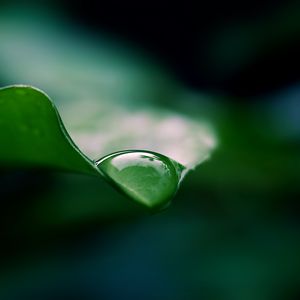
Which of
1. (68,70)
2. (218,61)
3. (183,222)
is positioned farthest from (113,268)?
(218,61)

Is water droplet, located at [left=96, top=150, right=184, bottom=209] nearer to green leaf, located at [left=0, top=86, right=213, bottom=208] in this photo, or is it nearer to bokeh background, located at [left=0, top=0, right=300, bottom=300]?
green leaf, located at [left=0, top=86, right=213, bottom=208]

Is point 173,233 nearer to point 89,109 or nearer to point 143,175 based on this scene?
point 89,109

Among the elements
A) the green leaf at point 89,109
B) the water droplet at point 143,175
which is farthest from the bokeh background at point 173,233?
the water droplet at point 143,175

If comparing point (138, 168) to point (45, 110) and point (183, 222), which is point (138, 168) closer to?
point (45, 110)

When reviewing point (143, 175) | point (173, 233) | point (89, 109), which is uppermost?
point (89, 109)

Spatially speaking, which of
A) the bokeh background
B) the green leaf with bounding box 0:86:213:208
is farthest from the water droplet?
the bokeh background

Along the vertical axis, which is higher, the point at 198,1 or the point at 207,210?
the point at 198,1

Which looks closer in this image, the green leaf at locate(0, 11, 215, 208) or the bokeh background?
the green leaf at locate(0, 11, 215, 208)

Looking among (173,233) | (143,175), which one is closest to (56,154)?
(143,175)
